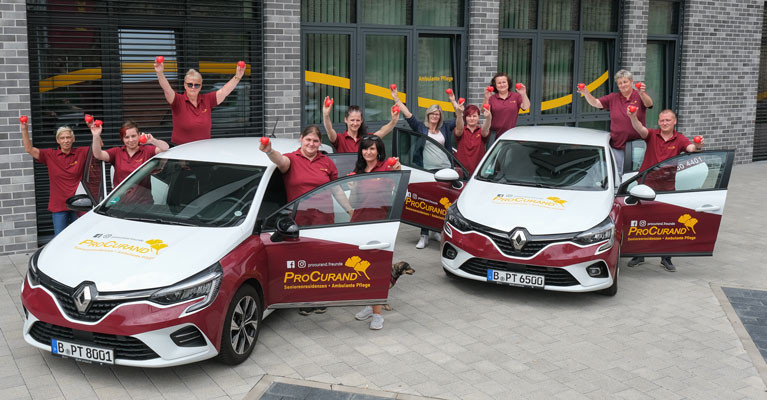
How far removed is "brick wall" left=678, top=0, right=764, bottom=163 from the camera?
16688 mm

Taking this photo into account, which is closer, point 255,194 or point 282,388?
point 282,388

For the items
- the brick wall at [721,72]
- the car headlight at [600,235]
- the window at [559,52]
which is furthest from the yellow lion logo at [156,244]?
the brick wall at [721,72]

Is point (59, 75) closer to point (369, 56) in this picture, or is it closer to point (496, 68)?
point (369, 56)

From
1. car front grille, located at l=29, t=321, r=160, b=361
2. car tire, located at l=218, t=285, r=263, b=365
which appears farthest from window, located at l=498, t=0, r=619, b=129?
car front grille, located at l=29, t=321, r=160, b=361

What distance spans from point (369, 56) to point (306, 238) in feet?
21.9

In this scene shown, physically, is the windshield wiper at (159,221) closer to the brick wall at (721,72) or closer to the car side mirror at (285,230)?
the car side mirror at (285,230)

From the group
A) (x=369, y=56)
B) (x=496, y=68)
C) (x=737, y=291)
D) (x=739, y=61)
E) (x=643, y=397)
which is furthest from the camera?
(x=739, y=61)

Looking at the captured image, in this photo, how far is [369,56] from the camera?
41.4ft

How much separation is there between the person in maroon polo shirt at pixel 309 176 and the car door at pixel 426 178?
2.30 meters

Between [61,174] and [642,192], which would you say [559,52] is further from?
[61,174]

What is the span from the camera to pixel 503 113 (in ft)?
34.4

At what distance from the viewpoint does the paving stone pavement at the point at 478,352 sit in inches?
228

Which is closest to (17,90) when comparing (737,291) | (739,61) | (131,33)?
(131,33)

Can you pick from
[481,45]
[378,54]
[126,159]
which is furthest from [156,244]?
[481,45]
